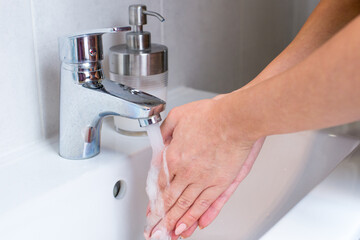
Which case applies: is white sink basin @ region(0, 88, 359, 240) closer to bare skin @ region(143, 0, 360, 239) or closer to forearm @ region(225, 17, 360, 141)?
bare skin @ region(143, 0, 360, 239)

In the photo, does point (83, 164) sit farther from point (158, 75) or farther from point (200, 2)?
point (200, 2)

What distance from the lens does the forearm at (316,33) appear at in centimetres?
60

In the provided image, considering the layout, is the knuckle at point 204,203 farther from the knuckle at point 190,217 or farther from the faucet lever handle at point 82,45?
the faucet lever handle at point 82,45

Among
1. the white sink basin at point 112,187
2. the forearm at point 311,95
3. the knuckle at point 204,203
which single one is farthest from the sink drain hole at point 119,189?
the forearm at point 311,95

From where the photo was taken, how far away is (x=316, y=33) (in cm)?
61

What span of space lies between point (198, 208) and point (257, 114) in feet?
0.58

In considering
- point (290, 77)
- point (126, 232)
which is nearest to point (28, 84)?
point (126, 232)

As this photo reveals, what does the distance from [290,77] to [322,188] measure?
0.56 ft

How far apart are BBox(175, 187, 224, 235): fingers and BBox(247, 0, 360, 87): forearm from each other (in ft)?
0.49

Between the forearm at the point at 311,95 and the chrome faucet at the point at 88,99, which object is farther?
the chrome faucet at the point at 88,99

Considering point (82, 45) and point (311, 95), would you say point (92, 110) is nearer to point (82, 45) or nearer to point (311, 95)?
point (82, 45)

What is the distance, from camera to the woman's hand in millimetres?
498

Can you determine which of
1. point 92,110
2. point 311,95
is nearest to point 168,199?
point 92,110

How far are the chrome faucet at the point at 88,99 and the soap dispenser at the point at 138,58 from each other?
0.05 meters
